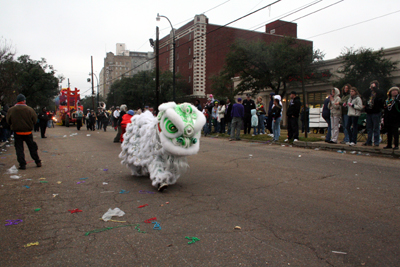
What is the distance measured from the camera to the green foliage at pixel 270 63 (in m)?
28.2

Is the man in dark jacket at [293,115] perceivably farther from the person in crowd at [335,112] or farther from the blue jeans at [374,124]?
the blue jeans at [374,124]

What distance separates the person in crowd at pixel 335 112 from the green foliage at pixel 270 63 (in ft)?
59.0

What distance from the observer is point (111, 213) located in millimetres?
4043

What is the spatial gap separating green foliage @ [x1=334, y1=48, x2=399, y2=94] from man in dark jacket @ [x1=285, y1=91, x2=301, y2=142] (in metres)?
13.3

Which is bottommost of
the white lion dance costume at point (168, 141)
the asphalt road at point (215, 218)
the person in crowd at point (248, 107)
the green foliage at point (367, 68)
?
the asphalt road at point (215, 218)

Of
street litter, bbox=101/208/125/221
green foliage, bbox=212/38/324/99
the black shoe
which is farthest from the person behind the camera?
green foliage, bbox=212/38/324/99

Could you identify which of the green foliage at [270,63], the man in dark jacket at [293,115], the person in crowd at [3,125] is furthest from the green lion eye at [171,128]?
the green foliage at [270,63]

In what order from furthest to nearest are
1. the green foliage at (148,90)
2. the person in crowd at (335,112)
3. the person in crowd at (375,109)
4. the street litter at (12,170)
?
the green foliage at (148,90), the person in crowd at (335,112), the person in crowd at (375,109), the street litter at (12,170)

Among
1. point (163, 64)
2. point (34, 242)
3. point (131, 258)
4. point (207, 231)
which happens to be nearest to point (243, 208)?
point (207, 231)

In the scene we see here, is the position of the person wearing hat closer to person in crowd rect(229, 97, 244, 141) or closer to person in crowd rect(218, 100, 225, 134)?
person in crowd rect(229, 97, 244, 141)

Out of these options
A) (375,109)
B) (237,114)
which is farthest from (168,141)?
(237,114)

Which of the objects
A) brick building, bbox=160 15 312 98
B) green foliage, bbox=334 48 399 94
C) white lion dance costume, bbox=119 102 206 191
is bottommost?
white lion dance costume, bbox=119 102 206 191

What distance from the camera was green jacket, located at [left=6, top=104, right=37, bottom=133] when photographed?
7.54 m

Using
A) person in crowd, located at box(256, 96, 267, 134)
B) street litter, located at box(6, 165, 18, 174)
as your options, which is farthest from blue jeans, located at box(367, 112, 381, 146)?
street litter, located at box(6, 165, 18, 174)
